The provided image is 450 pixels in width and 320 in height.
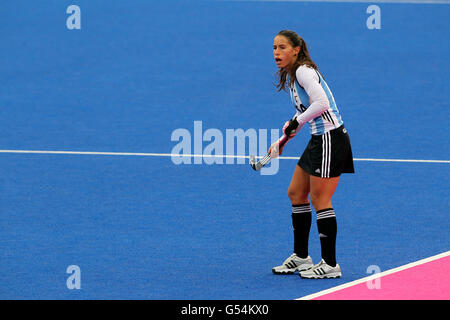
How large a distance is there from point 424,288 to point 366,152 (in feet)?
13.7

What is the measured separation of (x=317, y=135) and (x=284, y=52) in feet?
2.20

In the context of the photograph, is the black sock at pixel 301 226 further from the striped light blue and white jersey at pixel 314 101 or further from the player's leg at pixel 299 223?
the striped light blue and white jersey at pixel 314 101

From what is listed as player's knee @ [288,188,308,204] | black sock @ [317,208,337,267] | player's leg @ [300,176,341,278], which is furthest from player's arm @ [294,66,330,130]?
black sock @ [317,208,337,267]

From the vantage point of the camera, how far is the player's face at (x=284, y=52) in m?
6.72

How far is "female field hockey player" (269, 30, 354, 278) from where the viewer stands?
6660 mm

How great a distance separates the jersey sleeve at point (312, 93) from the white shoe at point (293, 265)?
1125 millimetres

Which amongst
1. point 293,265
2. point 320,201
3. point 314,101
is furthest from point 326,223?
point 314,101

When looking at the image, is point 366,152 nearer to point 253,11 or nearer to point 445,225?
point 445,225

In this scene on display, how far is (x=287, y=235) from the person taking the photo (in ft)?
26.3

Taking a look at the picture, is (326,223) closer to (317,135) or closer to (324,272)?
(324,272)

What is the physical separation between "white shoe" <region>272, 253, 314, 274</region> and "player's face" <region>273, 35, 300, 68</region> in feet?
4.99

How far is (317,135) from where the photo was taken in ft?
22.4
